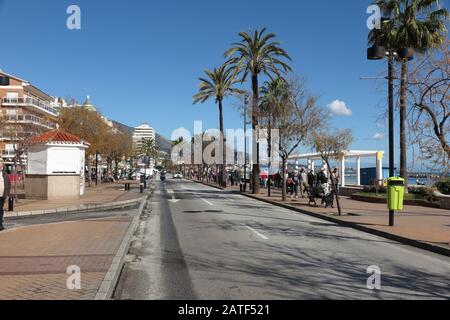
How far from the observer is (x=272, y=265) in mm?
9438

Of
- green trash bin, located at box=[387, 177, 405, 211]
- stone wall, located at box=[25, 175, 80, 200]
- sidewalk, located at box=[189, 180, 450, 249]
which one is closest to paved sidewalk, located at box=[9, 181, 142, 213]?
stone wall, located at box=[25, 175, 80, 200]

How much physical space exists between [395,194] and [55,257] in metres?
9.84

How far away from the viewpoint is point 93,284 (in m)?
7.38

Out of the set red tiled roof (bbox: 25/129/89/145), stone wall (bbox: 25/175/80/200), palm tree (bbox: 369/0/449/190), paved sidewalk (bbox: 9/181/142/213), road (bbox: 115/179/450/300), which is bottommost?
road (bbox: 115/179/450/300)

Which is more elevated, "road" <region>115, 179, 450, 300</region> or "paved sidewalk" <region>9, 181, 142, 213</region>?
"paved sidewalk" <region>9, 181, 142, 213</region>

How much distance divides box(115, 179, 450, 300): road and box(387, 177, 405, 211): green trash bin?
1.39m

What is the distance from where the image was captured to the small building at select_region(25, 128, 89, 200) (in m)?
26.6

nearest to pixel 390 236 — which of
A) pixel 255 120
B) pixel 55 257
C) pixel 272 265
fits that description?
pixel 272 265

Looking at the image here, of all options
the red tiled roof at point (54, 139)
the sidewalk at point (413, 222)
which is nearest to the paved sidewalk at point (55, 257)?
the sidewalk at point (413, 222)

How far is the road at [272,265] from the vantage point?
290 inches

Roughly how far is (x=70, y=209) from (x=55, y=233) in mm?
7990

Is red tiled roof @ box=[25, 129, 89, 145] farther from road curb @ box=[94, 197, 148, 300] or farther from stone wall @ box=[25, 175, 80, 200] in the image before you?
road curb @ box=[94, 197, 148, 300]

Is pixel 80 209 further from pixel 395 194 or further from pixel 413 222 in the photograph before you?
pixel 413 222
